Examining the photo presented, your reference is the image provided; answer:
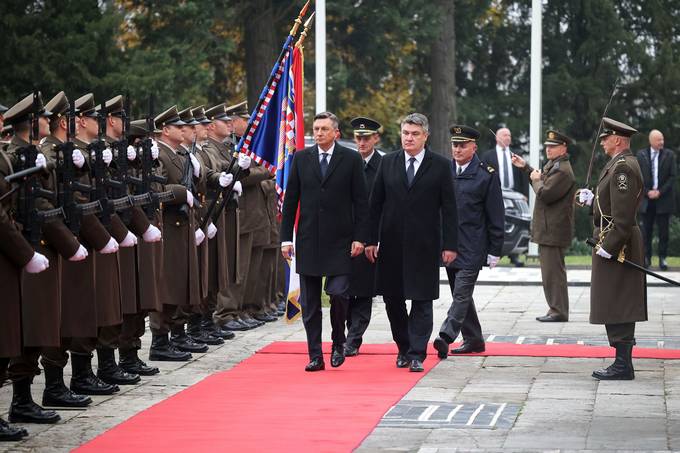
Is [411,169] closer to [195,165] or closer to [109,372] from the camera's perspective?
[195,165]

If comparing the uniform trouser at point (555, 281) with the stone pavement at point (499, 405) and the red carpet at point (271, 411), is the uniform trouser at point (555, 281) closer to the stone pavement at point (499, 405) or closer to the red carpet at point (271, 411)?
the stone pavement at point (499, 405)

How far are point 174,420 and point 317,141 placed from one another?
10.9 ft

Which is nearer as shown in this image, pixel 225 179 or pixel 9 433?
pixel 9 433

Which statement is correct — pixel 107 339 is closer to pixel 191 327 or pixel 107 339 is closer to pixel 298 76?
pixel 191 327

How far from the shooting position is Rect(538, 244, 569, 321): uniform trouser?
16.0 meters

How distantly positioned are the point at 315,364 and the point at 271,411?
6.73ft

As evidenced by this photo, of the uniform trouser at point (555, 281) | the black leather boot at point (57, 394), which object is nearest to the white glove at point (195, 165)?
the black leather boot at point (57, 394)

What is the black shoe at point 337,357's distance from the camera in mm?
12211

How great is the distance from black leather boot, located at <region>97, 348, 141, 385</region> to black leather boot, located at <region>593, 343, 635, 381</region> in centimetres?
355

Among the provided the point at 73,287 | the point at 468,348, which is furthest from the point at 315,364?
the point at 73,287

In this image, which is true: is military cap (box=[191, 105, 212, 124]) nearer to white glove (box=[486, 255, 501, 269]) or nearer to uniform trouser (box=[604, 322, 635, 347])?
white glove (box=[486, 255, 501, 269])

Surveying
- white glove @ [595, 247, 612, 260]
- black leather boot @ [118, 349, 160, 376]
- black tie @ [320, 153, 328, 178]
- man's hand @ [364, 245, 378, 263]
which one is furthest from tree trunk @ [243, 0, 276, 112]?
white glove @ [595, 247, 612, 260]

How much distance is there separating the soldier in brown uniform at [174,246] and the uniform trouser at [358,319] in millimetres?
1381

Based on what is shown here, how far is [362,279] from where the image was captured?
12945 mm
